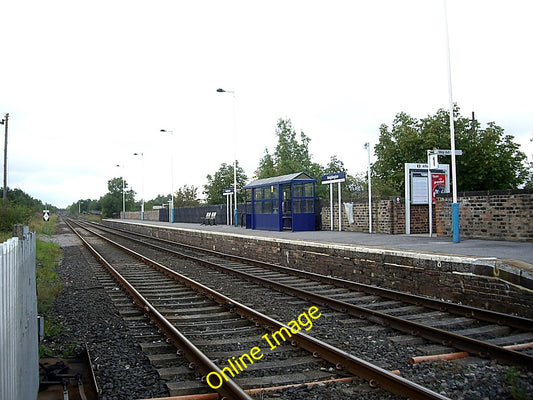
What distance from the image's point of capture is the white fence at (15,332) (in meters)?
2.96

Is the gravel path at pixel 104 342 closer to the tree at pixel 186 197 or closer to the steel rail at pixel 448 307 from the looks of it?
the steel rail at pixel 448 307

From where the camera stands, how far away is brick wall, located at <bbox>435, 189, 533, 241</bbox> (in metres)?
12.6

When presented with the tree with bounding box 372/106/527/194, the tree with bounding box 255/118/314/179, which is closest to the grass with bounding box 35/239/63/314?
the tree with bounding box 372/106/527/194

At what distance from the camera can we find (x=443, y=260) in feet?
30.0

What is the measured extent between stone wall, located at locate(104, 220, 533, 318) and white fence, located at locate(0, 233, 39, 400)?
6852mm

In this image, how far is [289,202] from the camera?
21359 millimetres

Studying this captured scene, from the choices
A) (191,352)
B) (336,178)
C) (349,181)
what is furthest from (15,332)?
(349,181)

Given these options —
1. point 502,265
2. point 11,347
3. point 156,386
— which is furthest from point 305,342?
point 502,265

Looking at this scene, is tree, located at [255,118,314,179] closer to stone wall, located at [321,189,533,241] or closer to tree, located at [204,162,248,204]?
tree, located at [204,162,248,204]

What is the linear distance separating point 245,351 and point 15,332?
9.91 ft

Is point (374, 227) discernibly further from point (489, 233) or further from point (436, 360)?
point (436, 360)

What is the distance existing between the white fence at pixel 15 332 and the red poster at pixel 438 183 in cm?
1488

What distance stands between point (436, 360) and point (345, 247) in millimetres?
6731

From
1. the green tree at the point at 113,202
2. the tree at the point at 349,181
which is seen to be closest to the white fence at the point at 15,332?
the tree at the point at 349,181
